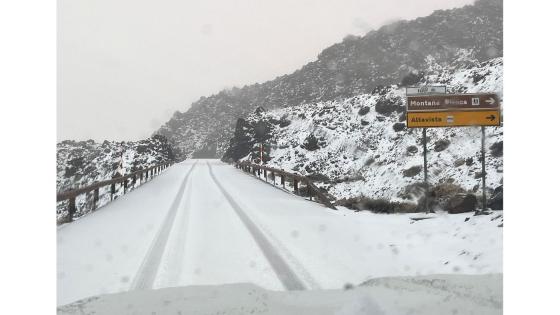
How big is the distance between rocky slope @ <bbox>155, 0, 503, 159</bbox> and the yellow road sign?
0.60m

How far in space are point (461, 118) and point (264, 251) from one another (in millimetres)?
3337

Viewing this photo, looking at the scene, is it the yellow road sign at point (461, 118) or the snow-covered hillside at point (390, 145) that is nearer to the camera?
the yellow road sign at point (461, 118)

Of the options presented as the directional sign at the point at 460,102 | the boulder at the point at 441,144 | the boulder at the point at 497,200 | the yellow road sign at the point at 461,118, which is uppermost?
the directional sign at the point at 460,102

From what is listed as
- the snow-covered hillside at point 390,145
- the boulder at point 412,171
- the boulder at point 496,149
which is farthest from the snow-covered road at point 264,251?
the boulder at point 412,171

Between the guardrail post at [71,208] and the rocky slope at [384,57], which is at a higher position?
the rocky slope at [384,57]

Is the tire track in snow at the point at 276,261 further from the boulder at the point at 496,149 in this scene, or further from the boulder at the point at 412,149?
the boulder at the point at 412,149

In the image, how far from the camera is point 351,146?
1472 centimetres

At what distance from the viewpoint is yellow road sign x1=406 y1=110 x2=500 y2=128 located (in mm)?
6141

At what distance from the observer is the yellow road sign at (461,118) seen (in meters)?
6.14

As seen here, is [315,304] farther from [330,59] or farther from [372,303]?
[330,59]

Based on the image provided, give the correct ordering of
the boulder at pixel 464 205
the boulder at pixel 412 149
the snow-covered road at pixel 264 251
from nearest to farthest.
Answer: the snow-covered road at pixel 264 251, the boulder at pixel 464 205, the boulder at pixel 412 149

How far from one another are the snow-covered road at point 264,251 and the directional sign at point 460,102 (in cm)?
150

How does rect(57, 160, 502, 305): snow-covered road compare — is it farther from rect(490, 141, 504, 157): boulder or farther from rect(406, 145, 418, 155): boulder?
rect(406, 145, 418, 155): boulder

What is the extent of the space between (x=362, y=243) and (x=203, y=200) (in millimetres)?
5311
